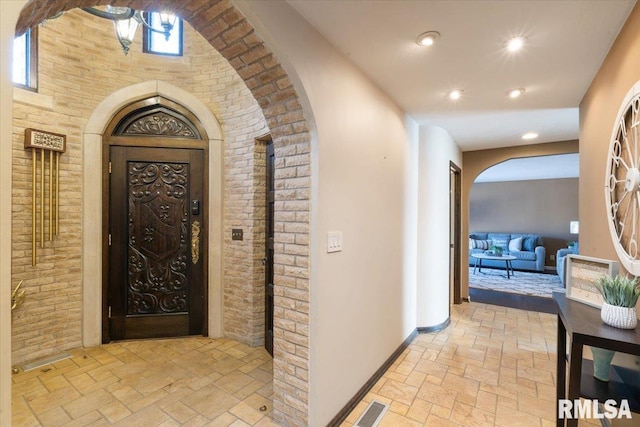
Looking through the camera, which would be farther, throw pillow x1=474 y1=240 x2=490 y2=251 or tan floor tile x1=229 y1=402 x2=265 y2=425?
throw pillow x1=474 y1=240 x2=490 y2=251

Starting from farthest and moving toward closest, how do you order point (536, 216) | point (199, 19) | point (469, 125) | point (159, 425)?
1. point (536, 216)
2. point (469, 125)
3. point (159, 425)
4. point (199, 19)

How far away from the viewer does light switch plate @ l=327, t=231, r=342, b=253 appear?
1.86 meters

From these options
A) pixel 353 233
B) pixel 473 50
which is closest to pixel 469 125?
pixel 473 50

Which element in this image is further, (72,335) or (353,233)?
(72,335)

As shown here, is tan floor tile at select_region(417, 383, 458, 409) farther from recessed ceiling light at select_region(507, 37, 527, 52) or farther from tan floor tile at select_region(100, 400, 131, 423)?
recessed ceiling light at select_region(507, 37, 527, 52)

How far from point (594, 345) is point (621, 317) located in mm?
215

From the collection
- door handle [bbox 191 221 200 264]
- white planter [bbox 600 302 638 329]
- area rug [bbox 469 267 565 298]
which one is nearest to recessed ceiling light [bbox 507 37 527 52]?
white planter [bbox 600 302 638 329]

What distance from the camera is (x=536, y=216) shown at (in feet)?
27.5

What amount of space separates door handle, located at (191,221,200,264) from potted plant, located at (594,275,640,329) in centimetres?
320

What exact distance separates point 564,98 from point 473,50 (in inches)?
57.1

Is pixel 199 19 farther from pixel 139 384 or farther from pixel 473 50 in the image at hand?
pixel 139 384

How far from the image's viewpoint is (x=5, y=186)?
83 cm

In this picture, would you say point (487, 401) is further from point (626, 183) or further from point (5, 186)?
point (5, 186)

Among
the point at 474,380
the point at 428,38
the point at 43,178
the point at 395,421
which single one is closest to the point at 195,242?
the point at 43,178
